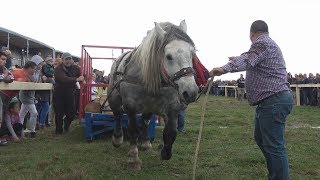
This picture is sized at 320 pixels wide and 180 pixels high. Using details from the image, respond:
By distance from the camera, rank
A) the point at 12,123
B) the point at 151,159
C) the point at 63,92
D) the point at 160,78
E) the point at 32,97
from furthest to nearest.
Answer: the point at 63,92 < the point at 32,97 < the point at 12,123 < the point at 151,159 < the point at 160,78

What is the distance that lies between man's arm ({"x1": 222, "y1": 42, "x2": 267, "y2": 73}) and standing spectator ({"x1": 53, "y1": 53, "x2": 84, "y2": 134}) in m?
5.50

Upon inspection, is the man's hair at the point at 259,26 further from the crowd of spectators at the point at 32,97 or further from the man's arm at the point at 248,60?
the crowd of spectators at the point at 32,97

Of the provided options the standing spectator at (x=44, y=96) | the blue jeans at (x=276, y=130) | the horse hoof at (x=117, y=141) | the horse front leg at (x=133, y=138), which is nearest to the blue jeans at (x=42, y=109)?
the standing spectator at (x=44, y=96)

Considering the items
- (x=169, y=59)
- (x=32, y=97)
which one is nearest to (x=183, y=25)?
(x=169, y=59)

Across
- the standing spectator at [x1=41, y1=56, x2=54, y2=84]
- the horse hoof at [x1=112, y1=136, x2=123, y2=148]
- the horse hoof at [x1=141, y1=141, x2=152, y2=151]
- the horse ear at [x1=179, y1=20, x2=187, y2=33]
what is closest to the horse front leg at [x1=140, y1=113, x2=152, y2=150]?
the horse hoof at [x1=141, y1=141, x2=152, y2=151]

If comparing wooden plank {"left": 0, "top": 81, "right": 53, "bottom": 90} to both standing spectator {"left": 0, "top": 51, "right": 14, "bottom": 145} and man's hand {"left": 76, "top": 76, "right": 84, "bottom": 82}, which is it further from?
man's hand {"left": 76, "top": 76, "right": 84, "bottom": 82}

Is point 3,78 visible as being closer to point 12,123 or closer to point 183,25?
point 12,123

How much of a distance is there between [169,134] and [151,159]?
829mm

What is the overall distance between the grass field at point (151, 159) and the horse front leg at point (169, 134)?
0.22 metres

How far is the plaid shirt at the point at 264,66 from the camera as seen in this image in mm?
3918

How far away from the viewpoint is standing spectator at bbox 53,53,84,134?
349 inches

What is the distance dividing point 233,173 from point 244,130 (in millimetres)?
4533

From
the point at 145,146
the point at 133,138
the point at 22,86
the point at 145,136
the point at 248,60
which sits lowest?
the point at 145,146

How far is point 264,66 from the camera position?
157 inches
